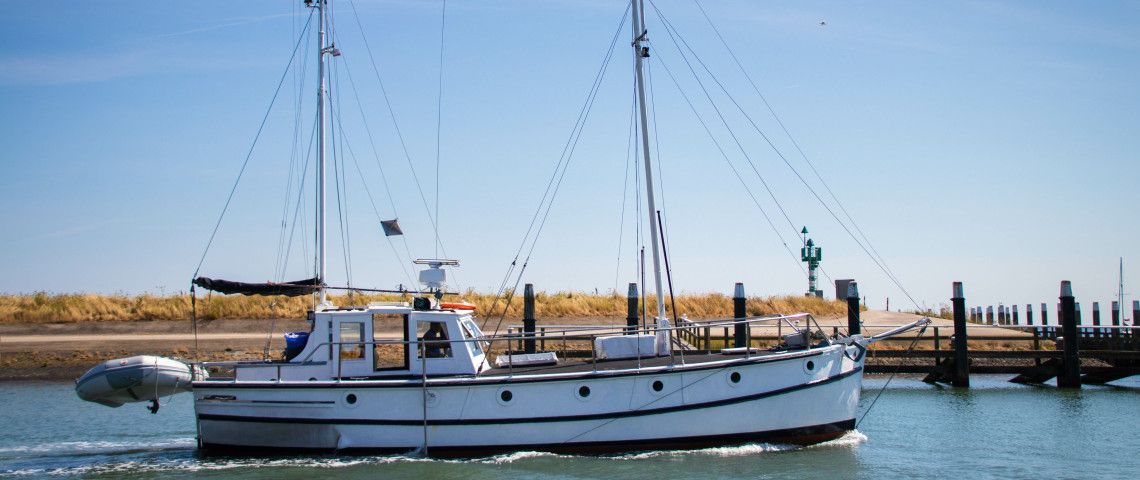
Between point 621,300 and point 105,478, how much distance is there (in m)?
25.2

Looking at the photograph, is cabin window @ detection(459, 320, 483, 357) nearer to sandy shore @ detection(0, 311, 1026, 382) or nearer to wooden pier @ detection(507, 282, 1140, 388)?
wooden pier @ detection(507, 282, 1140, 388)

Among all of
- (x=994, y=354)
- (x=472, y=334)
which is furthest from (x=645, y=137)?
(x=994, y=354)

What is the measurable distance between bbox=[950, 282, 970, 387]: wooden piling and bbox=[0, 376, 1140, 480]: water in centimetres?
352

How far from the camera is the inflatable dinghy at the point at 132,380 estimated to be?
17.1 metres

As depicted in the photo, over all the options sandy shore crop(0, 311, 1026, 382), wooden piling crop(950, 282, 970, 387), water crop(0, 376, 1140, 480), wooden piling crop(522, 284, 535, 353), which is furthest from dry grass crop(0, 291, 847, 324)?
wooden piling crop(950, 282, 970, 387)

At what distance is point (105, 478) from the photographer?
16.1m

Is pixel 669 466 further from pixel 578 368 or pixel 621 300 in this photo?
pixel 621 300

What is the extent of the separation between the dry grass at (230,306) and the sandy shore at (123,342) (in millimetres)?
550

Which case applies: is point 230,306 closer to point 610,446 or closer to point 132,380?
point 132,380

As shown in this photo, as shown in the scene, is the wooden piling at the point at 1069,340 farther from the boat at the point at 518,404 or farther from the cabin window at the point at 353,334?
the cabin window at the point at 353,334

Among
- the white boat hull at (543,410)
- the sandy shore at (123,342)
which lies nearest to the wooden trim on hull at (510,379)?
the white boat hull at (543,410)

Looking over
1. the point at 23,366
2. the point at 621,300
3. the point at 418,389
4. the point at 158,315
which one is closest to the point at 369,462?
the point at 418,389

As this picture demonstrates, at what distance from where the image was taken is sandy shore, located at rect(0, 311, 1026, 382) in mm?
29344

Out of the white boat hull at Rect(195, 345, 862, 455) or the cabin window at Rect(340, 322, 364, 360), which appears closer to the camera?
the white boat hull at Rect(195, 345, 862, 455)
